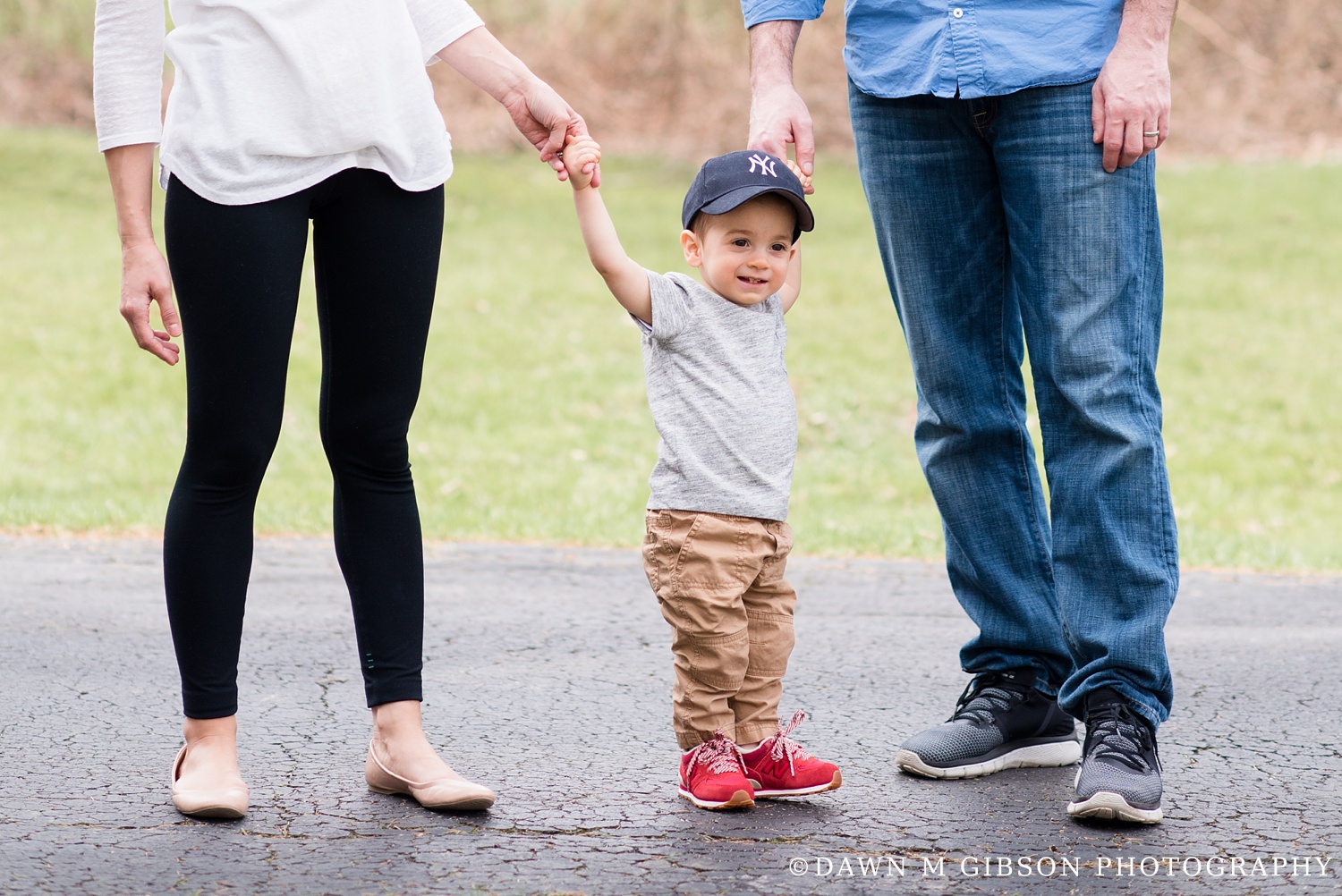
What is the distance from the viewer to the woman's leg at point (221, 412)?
2.56 metres

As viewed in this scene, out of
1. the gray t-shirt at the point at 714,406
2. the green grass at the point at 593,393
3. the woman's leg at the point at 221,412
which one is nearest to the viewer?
the woman's leg at the point at 221,412

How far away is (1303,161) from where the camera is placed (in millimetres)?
18125

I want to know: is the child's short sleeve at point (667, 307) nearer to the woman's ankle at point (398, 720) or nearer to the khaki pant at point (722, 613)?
the khaki pant at point (722, 613)

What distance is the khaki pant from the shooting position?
2.73 meters

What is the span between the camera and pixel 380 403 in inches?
108

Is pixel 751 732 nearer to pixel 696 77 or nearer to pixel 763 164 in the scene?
pixel 763 164

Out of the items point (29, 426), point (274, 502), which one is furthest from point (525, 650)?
point (29, 426)

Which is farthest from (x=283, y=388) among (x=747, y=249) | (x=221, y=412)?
(x=747, y=249)

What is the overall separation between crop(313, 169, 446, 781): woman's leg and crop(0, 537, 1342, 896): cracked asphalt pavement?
0.75 ft

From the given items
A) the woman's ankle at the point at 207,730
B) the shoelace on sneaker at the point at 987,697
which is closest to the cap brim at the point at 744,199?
the shoelace on sneaker at the point at 987,697

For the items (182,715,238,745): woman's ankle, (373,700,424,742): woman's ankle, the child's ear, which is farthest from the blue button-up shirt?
(182,715,238,745): woman's ankle

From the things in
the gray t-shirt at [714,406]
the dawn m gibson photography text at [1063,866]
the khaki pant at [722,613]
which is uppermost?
the gray t-shirt at [714,406]

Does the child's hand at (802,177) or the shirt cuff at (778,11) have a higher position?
the shirt cuff at (778,11)

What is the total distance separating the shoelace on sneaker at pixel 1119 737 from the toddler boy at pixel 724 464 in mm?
476
